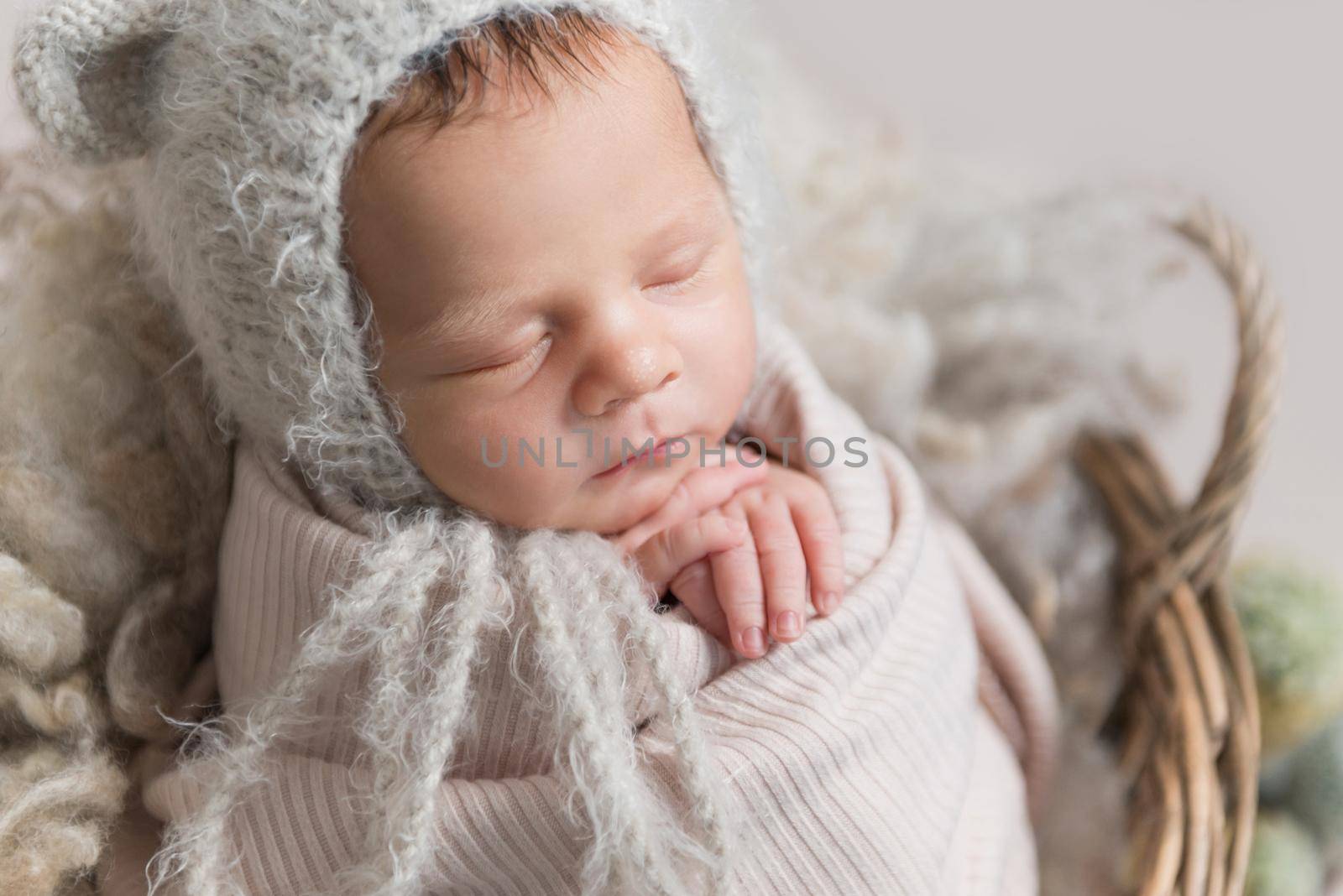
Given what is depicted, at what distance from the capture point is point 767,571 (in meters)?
0.97

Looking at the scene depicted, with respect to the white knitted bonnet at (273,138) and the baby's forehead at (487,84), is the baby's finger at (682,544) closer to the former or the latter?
the white knitted bonnet at (273,138)

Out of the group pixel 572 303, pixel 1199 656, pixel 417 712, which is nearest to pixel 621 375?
pixel 572 303

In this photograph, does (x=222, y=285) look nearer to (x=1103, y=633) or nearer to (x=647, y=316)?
(x=647, y=316)

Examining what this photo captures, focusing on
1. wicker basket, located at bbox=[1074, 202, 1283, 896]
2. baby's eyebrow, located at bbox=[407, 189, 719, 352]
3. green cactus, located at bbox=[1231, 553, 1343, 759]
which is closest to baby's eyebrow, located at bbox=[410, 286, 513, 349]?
baby's eyebrow, located at bbox=[407, 189, 719, 352]

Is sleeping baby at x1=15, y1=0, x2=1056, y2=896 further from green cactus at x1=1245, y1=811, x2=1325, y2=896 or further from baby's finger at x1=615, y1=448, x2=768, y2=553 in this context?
green cactus at x1=1245, y1=811, x2=1325, y2=896

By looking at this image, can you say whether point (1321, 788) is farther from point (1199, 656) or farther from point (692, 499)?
point (692, 499)

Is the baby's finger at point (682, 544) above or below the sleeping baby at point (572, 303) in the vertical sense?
below

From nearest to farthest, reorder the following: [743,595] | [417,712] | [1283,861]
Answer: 1. [417,712]
2. [743,595]
3. [1283,861]

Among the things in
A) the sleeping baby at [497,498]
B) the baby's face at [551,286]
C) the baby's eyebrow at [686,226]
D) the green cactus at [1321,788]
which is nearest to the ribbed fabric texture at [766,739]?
the sleeping baby at [497,498]

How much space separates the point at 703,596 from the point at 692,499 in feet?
0.30

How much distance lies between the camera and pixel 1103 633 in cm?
138

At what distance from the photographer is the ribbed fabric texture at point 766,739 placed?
2.87 ft

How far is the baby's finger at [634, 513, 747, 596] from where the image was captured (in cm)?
97

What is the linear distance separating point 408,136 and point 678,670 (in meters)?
0.46
